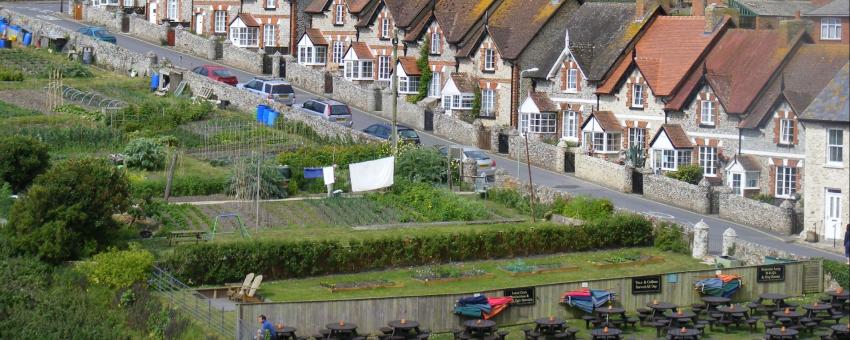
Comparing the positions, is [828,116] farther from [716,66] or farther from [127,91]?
[127,91]

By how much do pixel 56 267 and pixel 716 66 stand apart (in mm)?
31915

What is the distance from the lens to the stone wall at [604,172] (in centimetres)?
6925

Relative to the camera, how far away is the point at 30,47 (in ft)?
320

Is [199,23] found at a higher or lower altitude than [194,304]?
higher

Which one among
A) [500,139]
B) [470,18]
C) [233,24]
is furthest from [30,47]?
[500,139]

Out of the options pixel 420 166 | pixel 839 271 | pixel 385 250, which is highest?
pixel 420 166

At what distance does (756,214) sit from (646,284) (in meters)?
12.6

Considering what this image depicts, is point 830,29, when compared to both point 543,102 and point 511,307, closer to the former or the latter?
point 511,307

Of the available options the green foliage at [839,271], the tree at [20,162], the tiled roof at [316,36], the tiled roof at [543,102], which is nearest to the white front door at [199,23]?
the tiled roof at [316,36]

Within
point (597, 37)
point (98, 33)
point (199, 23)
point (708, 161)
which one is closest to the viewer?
point (708, 161)

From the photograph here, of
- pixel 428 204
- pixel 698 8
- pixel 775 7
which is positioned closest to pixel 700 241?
pixel 428 204

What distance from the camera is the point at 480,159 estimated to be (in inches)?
2788

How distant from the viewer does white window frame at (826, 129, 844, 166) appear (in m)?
52.1

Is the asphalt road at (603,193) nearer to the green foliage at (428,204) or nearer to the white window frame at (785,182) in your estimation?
the white window frame at (785,182)
